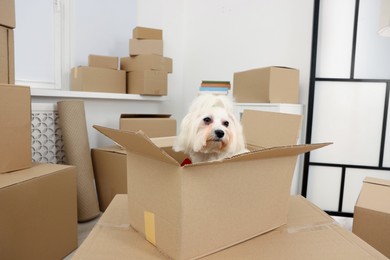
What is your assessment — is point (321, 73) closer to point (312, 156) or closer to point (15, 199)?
point (312, 156)

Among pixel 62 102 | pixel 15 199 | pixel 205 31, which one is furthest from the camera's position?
pixel 205 31

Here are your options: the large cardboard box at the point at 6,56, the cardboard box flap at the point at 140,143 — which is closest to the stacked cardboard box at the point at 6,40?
the large cardboard box at the point at 6,56

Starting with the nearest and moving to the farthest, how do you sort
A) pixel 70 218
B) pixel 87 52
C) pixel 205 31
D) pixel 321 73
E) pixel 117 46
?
pixel 70 218 < pixel 321 73 < pixel 87 52 < pixel 117 46 < pixel 205 31

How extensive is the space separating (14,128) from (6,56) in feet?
1.01

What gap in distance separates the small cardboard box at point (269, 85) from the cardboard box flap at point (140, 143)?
1.38 m

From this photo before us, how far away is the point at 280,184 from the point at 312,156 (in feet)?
4.87

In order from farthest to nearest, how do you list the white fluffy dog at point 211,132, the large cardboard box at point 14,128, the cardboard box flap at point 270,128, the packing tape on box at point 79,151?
the packing tape on box at point 79,151
the large cardboard box at point 14,128
the white fluffy dog at point 211,132
the cardboard box flap at point 270,128

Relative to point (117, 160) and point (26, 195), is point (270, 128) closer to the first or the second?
point (26, 195)

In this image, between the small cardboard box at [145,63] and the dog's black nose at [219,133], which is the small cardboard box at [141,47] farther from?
the dog's black nose at [219,133]

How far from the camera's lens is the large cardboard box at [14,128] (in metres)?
1.17

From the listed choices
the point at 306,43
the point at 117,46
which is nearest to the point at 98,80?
the point at 117,46

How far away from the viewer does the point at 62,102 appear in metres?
1.75

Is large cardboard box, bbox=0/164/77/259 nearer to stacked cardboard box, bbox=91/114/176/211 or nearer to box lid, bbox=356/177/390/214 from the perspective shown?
stacked cardboard box, bbox=91/114/176/211

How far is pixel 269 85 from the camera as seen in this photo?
1843 mm
